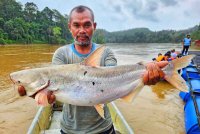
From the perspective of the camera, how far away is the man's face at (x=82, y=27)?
115 inches

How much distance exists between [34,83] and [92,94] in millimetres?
596

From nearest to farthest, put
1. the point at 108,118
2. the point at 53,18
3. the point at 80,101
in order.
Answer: the point at 80,101 < the point at 108,118 < the point at 53,18

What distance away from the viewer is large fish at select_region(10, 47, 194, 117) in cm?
256

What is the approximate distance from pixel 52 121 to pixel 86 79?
494 centimetres

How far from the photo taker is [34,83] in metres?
2.61

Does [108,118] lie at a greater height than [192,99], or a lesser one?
greater

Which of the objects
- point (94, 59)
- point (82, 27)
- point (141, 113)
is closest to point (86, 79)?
point (94, 59)

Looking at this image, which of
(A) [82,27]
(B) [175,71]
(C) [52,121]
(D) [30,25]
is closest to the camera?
(B) [175,71]

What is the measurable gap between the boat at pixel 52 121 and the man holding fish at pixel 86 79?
2388 millimetres

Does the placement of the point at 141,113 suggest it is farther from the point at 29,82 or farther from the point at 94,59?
the point at 29,82

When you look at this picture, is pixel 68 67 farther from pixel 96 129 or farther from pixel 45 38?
pixel 45 38

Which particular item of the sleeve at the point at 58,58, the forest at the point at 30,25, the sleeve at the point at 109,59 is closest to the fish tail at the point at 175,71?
the sleeve at the point at 109,59

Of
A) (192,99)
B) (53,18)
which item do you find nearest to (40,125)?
(192,99)

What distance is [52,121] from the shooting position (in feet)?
23.8
